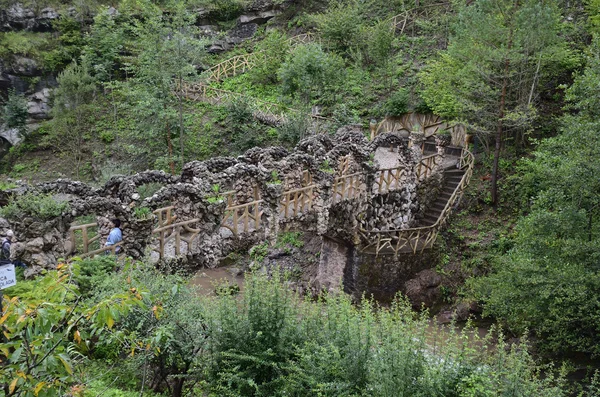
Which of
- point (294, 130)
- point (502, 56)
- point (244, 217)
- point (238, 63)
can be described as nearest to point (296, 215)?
point (244, 217)

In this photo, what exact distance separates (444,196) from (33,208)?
1775 centimetres

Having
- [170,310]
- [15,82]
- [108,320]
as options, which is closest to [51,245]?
[170,310]

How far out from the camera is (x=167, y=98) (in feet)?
78.7

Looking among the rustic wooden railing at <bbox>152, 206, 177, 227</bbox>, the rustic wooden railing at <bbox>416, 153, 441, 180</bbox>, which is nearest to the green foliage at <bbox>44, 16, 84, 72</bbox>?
the rustic wooden railing at <bbox>152, 206, 177, 227</bbox>

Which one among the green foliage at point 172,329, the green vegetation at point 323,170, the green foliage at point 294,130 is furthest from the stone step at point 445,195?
the green foliage at point 172,329

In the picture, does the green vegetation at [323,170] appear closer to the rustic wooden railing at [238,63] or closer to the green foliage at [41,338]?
the green foliage at [41,338]

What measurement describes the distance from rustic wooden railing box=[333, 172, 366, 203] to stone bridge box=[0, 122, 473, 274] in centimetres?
4

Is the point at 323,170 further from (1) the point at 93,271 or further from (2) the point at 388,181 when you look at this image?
(1) the point at 93,271

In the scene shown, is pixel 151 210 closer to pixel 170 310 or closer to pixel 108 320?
pixel 170 310

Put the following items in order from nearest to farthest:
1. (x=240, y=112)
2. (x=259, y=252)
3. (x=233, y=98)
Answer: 1. (x=259, y=252)
2. (x=240, y=112)
3. (x=233, y=98)

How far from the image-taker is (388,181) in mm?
19438

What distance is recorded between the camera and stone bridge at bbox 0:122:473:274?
1045 centimetres

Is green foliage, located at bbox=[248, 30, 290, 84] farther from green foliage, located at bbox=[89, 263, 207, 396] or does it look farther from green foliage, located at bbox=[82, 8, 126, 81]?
green foliage, located at bbox=[89, 263, 207, 396]

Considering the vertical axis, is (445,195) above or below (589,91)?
below
